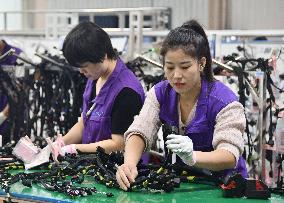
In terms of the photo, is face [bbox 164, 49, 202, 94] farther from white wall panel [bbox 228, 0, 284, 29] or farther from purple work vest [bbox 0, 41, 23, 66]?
white wall panel [bbox 228, 0, 284, 29]

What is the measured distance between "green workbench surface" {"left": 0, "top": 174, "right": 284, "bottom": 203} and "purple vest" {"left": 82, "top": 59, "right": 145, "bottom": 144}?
0.58 m

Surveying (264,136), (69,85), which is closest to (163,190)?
(264,136)

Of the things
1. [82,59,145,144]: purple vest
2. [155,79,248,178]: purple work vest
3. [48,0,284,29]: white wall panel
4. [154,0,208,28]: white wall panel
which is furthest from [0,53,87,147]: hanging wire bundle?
[154,0,208,28]: white wall panel

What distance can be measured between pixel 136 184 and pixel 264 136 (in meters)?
1.40

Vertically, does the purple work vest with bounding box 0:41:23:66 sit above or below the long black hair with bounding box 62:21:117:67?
below

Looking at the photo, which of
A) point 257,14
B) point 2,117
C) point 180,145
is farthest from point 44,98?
point 257,14

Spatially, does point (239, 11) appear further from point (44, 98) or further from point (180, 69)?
point (180, 69)

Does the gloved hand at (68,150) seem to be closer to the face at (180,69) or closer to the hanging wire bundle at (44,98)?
the face at (180,69)

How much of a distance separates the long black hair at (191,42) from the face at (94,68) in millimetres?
477

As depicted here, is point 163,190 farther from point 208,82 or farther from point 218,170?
point 208,82

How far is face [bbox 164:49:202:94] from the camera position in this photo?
217cm

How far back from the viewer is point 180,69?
2.17 metres

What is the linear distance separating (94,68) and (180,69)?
1.97ft

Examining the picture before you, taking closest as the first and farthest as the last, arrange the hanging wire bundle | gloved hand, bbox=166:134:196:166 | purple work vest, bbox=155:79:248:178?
gloved hand, bbox=166:134:196:166, purple work vest, bbox=155:79:248:178, the hanging wire bundle
